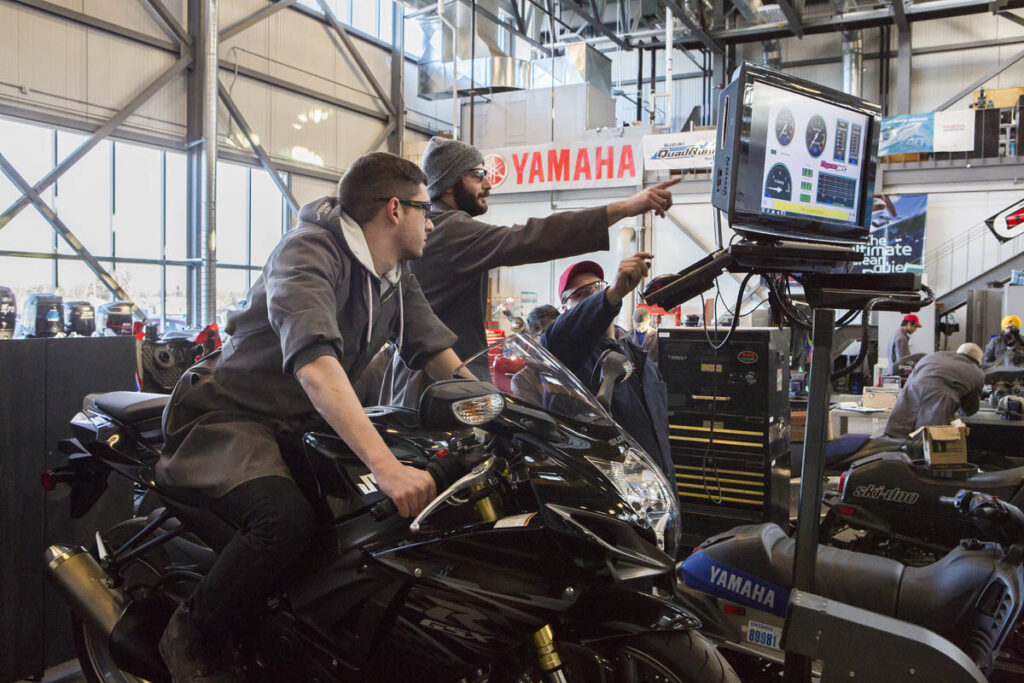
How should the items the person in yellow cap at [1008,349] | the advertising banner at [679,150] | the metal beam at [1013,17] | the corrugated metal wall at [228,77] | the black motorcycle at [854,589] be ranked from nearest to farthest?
1. the black motorcycle at [854,589]
2. the person in yellow cap at [1008,349]
3. the corrugated metal wall at [228,77]
4. the advertising banner at [679,150]
5. the metal beam at [1013,17]

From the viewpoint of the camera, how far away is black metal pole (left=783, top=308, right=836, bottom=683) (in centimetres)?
202

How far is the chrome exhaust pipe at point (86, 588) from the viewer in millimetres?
2475

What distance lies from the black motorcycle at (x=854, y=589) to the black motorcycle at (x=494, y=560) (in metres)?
0.88

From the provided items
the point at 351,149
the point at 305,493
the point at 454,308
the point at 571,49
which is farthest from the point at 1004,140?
the point at 305,493

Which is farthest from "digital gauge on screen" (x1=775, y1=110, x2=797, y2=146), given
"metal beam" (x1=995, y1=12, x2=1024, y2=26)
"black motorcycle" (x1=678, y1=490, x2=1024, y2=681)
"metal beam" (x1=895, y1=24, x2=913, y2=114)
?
"metal beam" (x1=895, y1=24, x2=913, y2=114)

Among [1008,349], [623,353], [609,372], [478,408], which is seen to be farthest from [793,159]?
[1008,349]

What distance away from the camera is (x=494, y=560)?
181 cm

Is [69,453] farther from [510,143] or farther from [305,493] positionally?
[510,143]

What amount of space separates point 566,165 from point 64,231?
9.32m

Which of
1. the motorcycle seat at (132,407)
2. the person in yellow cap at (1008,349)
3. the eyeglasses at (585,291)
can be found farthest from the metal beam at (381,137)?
the motorcycle seat at (132,407)

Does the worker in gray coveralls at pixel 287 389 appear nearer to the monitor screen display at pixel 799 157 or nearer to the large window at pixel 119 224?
the monitor screen display at pixel 799 157

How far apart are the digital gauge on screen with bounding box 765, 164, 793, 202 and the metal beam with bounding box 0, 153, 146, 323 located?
10.5 m

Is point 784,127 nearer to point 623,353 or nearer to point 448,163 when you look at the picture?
point 448,163

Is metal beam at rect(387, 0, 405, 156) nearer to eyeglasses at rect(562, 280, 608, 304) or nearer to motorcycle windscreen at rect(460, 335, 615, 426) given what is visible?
eyeglasses at rect(562, 280, 608, 304)
